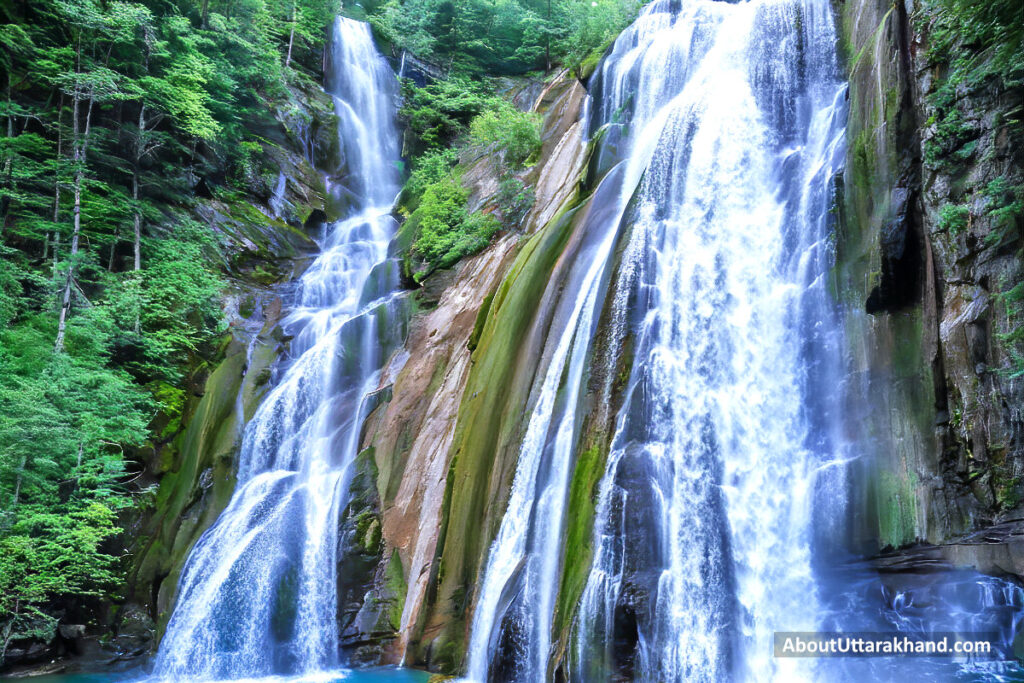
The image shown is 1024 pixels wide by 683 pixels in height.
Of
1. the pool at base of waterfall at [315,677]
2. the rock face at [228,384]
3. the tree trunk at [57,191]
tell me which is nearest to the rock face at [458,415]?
the pool at base of waterfall at [315,677]

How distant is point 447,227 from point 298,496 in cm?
914

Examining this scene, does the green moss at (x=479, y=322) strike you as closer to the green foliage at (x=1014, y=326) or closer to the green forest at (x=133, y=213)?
the green forest at (x=133, y=213)

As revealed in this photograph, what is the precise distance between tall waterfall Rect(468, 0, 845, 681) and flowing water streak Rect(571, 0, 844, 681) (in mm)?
28

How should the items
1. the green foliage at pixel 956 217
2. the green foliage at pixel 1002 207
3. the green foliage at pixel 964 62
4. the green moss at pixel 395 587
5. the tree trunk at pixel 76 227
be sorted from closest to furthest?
1. the green foliage at pixel 964 62
2. the green foliage at pixel 1002 207
3. the green foliage at pixel 956 217
4. the green moss at pixel 395 587
5. the tree trunk at pixel 76 227

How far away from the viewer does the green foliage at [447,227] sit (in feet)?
63.1

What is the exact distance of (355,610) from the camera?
1402 cm

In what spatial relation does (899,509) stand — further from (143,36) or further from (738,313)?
(143,36)

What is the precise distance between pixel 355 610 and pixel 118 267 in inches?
479

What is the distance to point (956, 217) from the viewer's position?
8703 millimetres

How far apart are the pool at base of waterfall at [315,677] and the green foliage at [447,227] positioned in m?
10.9

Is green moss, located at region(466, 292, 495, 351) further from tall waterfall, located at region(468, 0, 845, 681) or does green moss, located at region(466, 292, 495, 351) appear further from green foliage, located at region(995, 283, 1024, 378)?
green foliage, located at region(995, 283, 1024, 378)

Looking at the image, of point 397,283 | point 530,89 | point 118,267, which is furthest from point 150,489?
point 530,89

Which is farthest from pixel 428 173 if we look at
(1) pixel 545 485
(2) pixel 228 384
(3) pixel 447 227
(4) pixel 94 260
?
(1) pixel 545 485

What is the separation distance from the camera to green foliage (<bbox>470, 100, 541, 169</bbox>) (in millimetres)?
21141
